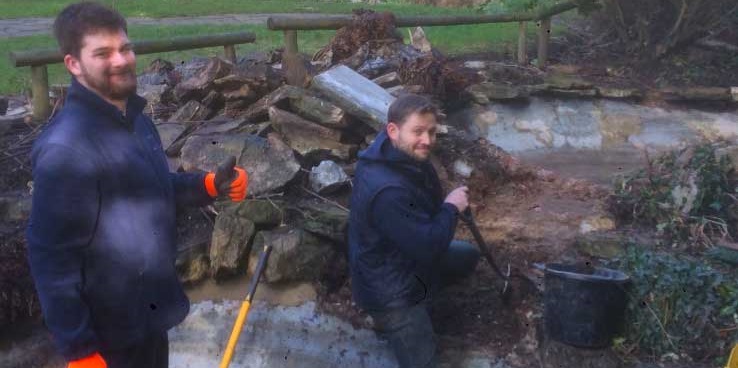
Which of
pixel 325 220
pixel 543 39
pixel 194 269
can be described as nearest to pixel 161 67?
pixel 194 269

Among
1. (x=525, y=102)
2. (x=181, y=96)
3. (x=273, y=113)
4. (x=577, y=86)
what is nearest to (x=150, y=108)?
(x=181, y=96)

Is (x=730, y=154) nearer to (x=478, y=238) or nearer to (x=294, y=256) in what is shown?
(x=478, y=238)

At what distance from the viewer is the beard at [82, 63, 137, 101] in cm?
287

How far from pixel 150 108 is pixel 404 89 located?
2206 mm

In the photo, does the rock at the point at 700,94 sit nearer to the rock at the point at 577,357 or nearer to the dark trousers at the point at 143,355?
the rock at the point at 577,357

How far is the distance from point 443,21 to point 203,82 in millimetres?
2962

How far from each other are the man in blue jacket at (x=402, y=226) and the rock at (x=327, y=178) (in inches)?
61.4

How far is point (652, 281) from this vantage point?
4574 mm

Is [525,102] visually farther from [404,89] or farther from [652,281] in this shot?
[652,281]

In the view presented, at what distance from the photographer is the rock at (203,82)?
697 centimetres

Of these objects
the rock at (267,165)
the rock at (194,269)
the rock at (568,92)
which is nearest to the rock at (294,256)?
the rock at (194,269)

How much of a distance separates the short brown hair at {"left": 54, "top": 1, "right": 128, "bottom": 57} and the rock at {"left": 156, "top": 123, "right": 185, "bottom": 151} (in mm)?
3445

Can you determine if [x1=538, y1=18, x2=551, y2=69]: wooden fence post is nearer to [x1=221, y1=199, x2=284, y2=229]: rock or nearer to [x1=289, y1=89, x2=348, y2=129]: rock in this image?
[x1=289, y1=89, x2=348, y2=129]: rock

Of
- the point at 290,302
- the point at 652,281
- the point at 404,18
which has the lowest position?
the point at 290,302
